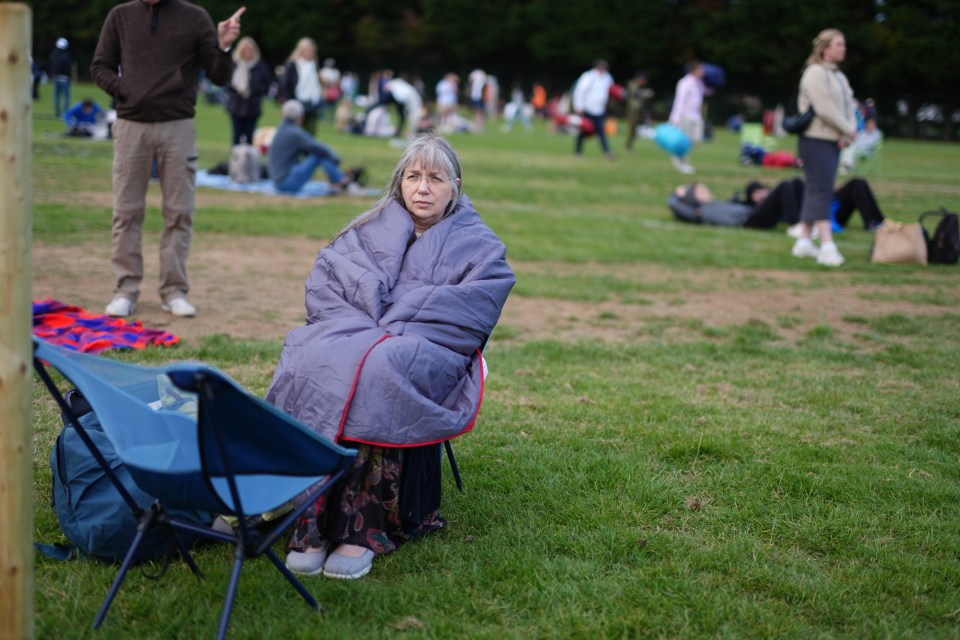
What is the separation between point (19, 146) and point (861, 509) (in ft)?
11.6

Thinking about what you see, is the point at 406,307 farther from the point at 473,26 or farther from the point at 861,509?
the point at 473,26

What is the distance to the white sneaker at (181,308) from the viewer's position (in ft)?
23.1

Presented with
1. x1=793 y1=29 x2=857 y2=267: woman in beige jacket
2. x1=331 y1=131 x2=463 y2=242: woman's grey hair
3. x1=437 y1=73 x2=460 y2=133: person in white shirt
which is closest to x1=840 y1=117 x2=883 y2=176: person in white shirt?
x1=793 y1=29 x2=857 y2=267: woman in beige jacket

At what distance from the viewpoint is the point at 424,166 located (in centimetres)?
396

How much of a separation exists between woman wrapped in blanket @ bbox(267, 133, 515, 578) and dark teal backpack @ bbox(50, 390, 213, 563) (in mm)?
488

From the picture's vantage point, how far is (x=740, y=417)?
5.34 meters

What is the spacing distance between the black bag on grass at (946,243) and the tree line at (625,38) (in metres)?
39.0

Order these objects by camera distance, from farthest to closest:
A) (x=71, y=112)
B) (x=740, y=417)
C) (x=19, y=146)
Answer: (x=71, y=112) < (x=740, y=417) < (x=19, y=146)

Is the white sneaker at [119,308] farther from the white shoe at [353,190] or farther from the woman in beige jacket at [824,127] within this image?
the white shoe at [353,190]

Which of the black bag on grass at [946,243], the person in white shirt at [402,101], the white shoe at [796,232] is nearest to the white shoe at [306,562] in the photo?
the black bag on grass at [946,243]

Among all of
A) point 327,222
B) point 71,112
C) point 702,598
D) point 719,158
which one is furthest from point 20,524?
point 719,158


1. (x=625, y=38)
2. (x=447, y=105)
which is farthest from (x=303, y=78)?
(x=625, y=38)

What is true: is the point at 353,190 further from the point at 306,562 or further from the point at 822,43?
the point at 306,562

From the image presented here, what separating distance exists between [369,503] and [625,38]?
58647 millimetres
